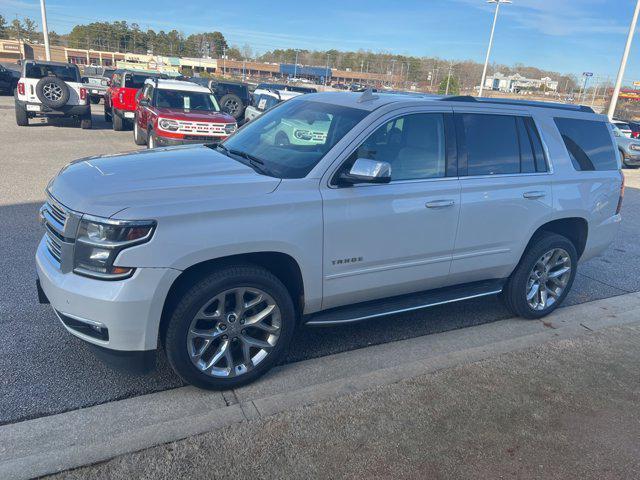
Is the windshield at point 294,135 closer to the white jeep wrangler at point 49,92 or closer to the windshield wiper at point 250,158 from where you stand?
the windshield wiper at point 250,158

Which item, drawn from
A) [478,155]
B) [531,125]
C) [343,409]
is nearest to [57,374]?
[343,409]

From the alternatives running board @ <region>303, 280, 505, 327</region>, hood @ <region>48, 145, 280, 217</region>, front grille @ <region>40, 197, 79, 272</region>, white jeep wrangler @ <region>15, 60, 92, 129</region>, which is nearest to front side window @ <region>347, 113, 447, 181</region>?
hood @ <region>48, 145, 280, 217</region>

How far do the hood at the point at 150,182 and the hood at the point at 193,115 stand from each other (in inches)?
285

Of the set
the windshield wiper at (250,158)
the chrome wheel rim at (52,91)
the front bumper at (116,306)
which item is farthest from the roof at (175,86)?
the front bumper at (116,306)

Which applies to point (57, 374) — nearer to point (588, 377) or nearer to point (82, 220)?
point (82, 220)

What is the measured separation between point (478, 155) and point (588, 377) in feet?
6.30

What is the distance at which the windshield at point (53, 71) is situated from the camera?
14766 mm

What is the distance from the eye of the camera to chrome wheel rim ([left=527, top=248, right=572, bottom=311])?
477cm

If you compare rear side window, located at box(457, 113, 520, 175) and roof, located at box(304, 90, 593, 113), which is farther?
rear side window, located at box(457, 113, 520, 175)

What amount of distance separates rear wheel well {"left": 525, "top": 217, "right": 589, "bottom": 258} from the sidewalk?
1434 millimetres

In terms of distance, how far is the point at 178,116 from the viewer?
35.1ft

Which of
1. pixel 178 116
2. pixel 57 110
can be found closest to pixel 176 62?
pixel 57 110

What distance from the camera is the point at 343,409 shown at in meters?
3.26

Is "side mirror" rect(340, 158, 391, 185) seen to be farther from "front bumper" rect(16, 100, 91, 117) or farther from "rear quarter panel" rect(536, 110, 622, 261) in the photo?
"front bumper" rect(16, 100, 91, 117)
